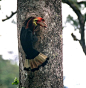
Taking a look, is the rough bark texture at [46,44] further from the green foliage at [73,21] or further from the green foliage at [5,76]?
the green foliage at [5,76]

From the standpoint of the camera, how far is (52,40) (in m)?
1.87

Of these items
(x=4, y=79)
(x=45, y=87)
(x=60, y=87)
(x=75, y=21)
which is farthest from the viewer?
(x=4, y=79)

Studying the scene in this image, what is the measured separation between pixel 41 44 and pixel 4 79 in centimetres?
2138

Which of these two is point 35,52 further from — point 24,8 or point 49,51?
point 24,8

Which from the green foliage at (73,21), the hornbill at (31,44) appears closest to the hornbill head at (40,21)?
the hornbill at (31,44)

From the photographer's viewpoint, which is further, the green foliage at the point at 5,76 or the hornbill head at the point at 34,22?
the green foliage at the point at 5,76

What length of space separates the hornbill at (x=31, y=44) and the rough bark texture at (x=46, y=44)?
0.15ft

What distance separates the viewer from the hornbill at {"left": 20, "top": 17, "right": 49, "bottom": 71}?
181 cm

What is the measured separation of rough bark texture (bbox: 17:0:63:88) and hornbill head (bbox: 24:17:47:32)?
0.05 m

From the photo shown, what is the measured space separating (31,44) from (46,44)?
174 millimetres

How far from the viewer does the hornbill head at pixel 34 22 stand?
→ 189 centimetres

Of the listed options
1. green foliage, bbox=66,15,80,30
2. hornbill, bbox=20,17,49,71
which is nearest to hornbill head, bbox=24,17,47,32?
hornbill, bbox=20,17,49,71

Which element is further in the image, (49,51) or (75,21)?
(75,21)

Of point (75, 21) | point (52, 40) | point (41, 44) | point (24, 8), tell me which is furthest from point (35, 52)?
point (75, 21)
